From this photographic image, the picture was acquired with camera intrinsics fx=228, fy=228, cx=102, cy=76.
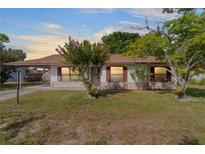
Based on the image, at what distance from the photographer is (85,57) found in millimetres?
13461

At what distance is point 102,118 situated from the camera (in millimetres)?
8359

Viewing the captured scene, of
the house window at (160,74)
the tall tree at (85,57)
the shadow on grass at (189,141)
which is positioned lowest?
the shadow on grass at (189,141)

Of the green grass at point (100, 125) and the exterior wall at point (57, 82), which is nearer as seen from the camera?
the green grass at point (100, 125)

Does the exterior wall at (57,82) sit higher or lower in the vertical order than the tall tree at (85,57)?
lower

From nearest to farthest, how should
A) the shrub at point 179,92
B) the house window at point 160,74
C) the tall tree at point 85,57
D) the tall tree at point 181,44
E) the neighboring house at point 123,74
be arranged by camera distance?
the tall tree at point 181,44, the tall tree at point 85,57, the shrub at point 179,92, the neighboring house at point 123,74, the house window at point 160,74

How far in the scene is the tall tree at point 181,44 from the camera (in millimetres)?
12375

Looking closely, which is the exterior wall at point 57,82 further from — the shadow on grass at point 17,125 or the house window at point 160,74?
the shadow on grass at point 17,125

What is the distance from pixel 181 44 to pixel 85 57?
5.70 metres

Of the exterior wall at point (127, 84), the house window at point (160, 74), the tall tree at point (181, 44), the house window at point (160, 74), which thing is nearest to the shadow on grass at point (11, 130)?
the tall tree at point (181, 44)

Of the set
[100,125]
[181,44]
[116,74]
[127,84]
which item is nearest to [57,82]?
[116,74]

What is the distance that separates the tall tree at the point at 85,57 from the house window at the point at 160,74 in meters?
7.29

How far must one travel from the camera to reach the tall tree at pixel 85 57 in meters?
13.3

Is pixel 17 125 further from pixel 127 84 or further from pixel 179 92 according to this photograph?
pixel 127 84

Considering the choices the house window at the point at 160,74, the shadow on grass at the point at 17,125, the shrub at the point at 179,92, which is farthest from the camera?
the house window at the point at 160,74
